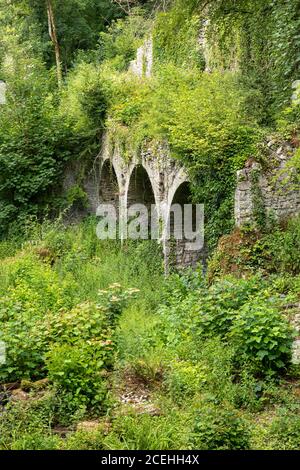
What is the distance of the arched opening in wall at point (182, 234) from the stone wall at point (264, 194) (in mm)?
2293

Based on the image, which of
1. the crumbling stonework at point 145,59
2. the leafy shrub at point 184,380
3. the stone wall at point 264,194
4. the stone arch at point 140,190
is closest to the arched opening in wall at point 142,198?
the stone arch at point 140,190

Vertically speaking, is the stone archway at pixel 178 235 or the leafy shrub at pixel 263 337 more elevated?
the stone archway at pixel 178 235

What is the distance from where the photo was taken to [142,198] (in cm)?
1742

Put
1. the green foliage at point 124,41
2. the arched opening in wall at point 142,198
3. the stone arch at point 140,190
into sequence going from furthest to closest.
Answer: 1. the green foliage at point 124,41
2. the stone arch at point 140,190
3. the arched opening in wall at point 142,198

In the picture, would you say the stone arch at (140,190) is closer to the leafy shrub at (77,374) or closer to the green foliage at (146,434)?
the leafy shrub at (77,374)

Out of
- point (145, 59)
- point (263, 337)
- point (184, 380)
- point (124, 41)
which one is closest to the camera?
point (184, 380)

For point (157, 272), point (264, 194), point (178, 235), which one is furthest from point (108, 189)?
point (264, 194)

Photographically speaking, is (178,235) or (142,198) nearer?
(178,235)

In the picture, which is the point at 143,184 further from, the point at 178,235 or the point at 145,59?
the point at 145,59

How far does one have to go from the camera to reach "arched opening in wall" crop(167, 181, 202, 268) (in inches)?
536

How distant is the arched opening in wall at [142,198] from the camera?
661 inches

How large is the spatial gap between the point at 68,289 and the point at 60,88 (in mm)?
12231

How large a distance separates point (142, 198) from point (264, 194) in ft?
21.5

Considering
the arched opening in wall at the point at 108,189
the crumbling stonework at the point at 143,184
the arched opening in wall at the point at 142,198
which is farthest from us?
the arched opening in wall at the point at 108,189
